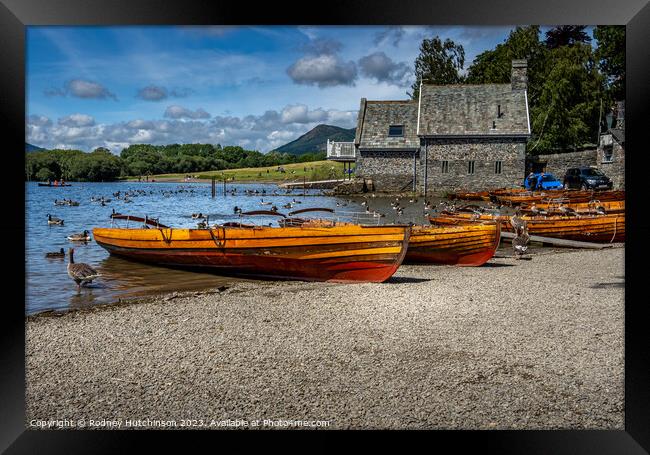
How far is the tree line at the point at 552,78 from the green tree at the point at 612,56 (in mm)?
97

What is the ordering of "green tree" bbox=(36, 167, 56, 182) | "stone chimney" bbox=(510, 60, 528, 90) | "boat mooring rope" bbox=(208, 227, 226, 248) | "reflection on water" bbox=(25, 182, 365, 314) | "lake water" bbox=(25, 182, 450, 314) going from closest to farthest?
"reflection on water" bbox=(25, 182, 365, 314) < "lake water" bbox=(25, 182, 450, 314) < "boat mooring rope" bbox=(208, 227, 226, 248) < "green tree" bbox=(36, 167, 56, 182) < "stone chimney" bbox=(510, 60, 528, 90)

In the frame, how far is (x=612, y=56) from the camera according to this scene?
1911 centimetres

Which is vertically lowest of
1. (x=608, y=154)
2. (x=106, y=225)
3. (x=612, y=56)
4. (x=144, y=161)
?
(x=106, y=225)

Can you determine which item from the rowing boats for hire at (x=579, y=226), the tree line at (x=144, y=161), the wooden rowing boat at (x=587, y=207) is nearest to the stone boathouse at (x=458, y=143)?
the tree line at (x=144, y=161)

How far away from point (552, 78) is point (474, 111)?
14.4ft

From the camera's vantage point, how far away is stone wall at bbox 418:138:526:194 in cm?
2905

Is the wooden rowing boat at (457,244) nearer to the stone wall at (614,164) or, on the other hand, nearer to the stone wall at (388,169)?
the stone wall at (614,164)

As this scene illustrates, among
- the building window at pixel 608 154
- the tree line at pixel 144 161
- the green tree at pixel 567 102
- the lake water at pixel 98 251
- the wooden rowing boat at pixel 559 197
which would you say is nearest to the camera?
the lake water at pixel 98 251

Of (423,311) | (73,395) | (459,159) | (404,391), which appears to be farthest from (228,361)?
(459,159)

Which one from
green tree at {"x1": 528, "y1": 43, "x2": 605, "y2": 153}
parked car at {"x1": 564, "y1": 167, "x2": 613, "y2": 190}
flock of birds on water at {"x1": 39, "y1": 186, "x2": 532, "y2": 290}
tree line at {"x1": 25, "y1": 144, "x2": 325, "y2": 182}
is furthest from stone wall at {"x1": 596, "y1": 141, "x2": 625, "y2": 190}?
tree line at {"x1": 25, "y1": 144, "x2": 325, "y2": 182}

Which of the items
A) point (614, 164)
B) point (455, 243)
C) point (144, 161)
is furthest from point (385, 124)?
point (455, 243)

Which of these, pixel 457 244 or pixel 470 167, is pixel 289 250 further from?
pixel 470 167

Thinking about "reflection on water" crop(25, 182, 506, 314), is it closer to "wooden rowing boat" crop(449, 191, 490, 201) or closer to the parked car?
"wooden rowing boat" crop(449, 191, 490, 201)

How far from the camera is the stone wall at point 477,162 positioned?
95.3 ft
